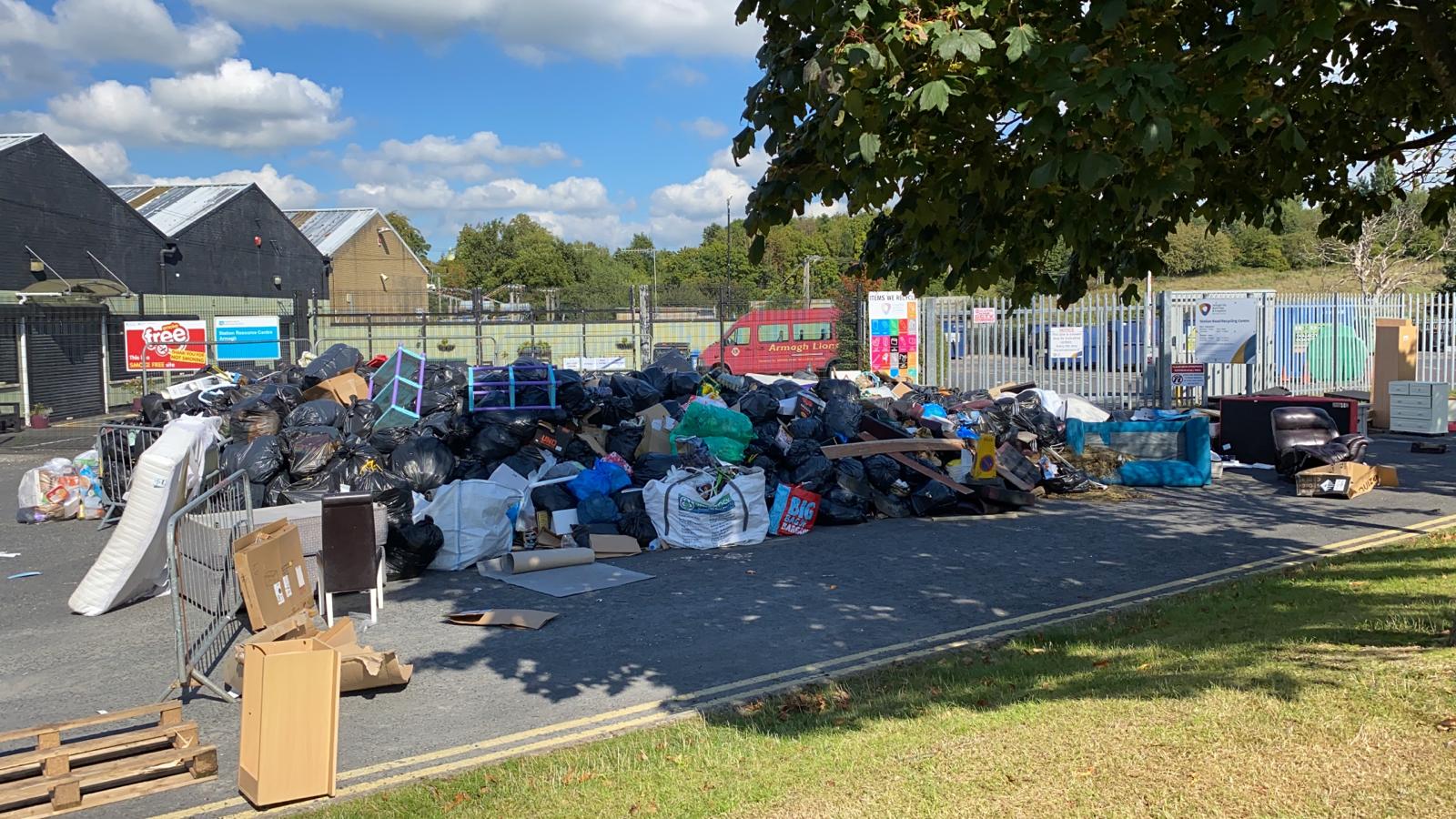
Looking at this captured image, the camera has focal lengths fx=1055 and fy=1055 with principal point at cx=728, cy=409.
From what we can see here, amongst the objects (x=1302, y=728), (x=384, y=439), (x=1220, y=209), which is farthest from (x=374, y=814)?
A: (x=384, y=439)

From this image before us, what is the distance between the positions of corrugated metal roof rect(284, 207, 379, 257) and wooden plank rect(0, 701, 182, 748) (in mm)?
45429

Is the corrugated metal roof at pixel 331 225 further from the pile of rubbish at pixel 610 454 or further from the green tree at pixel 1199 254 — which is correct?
the green tree at pixel 1199 254

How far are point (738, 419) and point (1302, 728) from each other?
8302mm

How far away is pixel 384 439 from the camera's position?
11.9 m

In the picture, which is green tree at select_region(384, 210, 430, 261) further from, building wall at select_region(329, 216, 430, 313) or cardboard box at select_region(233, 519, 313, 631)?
cardboard box at select_region(233, 519, 313, 631)

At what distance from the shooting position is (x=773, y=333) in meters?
27.7

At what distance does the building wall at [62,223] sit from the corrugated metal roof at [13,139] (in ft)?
0.45

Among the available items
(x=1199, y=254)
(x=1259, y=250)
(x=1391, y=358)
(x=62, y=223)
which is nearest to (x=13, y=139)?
(x=62, y=223)

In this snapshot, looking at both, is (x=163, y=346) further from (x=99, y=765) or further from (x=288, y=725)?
(x=288, y=725)

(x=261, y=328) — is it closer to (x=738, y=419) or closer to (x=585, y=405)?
(x=585, y=405)

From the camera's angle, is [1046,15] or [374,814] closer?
[374,814]

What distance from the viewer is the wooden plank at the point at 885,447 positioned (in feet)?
38.8

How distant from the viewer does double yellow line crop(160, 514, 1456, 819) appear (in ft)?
16.7

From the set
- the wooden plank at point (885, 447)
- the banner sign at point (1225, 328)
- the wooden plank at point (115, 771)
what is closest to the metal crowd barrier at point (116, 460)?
the wooden plank at point (885, 447)
